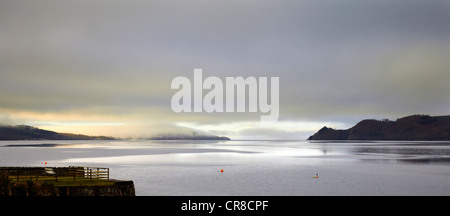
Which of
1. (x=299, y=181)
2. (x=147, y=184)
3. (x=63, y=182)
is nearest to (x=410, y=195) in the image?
(x=299, y=181)

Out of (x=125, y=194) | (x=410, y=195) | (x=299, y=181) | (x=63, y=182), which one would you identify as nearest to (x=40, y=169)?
(x=63, y=182)

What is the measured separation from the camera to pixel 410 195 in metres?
57.1
